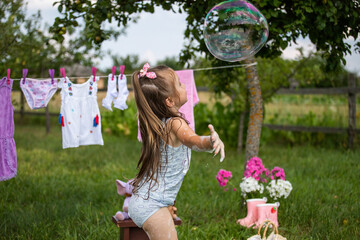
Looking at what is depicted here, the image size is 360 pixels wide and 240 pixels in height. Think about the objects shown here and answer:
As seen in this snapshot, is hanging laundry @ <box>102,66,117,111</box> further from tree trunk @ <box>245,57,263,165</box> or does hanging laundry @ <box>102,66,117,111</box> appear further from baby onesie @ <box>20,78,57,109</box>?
tree trunk @ <box>245,57,263,165</box>

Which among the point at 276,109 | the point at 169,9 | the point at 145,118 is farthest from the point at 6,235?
the point at 276,109

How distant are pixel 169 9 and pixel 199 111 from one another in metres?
4.79

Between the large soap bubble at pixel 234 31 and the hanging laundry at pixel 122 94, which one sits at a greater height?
the large soap bubble at pixel 234 31

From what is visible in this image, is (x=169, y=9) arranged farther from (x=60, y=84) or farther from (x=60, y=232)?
(x=60, y=232)

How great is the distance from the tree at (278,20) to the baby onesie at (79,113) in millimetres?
592

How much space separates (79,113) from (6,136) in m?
0.75

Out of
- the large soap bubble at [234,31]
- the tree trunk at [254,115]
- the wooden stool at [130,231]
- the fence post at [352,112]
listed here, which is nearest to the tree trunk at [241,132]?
the fence post at [352,112]

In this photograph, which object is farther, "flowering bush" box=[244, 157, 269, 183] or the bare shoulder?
"flowering bush" box=[244, 157, 269, 183]

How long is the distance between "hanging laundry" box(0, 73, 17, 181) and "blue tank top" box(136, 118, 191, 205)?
1936mm

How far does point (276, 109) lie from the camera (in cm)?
1070

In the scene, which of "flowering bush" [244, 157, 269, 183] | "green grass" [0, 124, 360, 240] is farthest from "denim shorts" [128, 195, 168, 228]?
"flowering bush" [244, 157, 269, 183]

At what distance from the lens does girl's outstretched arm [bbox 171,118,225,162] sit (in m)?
1.90

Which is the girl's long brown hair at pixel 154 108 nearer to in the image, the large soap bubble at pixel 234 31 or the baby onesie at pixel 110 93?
the large soap bubble at pixel 234 31

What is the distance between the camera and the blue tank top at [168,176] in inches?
91.4
